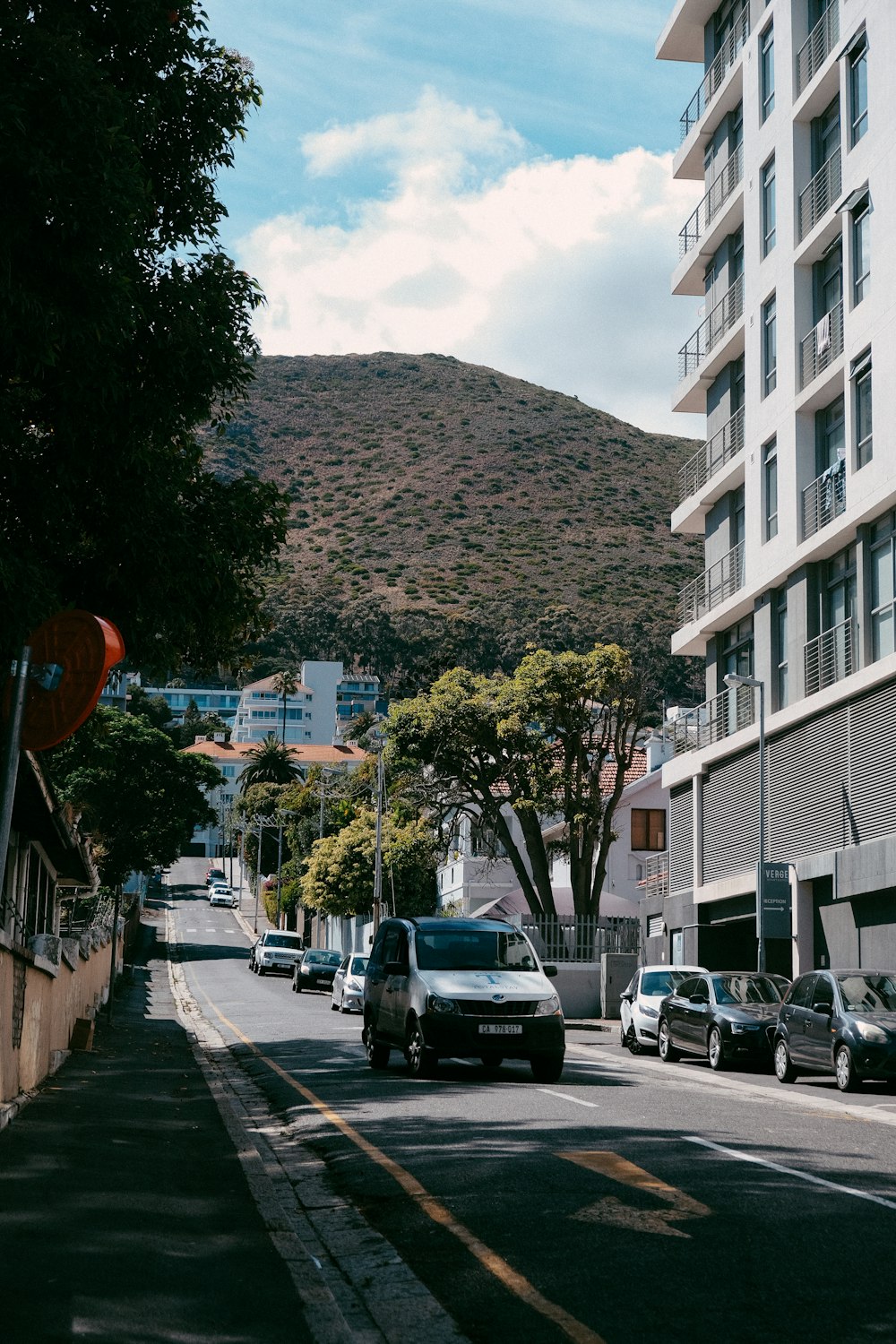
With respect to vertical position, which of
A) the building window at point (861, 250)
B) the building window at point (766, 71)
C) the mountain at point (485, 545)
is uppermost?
the mountain at point (485, 545)

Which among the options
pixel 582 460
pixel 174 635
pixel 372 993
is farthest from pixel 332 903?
pixel 582 460

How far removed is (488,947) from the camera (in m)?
18.9

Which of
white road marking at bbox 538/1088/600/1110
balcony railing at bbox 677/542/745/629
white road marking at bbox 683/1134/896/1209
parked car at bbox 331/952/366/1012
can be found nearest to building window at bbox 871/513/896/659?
balcony railing at bbox 677/542/745/629

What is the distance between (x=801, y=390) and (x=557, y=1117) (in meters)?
24.8

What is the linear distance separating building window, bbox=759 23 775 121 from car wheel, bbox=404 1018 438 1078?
28.1 m

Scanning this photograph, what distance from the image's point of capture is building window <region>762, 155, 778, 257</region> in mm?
37781

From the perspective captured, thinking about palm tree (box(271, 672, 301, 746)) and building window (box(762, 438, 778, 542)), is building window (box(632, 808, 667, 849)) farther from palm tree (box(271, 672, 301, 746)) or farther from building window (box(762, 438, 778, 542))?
palm tree (box(271, 672, 301, 746))

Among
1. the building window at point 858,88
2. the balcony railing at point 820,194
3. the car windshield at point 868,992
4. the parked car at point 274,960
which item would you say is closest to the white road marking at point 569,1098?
the car windshield at point 868,992

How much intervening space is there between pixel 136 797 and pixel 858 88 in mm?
45970

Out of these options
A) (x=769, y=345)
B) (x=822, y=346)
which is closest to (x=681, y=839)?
(x=769, y=345)

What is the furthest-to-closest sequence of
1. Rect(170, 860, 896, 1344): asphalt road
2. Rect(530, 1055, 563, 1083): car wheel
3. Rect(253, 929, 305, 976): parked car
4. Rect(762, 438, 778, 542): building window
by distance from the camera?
Rect(253, 929, 305, 976): parked car < Rect(762, 438, 778, 542): building window < Rect(530, 1055, 563, 1083): car wheel < Rect(170, 860, 896, 1344): asphalt road

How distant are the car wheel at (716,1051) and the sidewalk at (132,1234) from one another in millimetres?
10733

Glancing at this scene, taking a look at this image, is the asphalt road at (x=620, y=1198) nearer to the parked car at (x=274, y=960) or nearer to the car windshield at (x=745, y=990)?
the car windshield at (x=745, y=990)

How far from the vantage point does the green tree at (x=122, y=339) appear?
38.6ft
